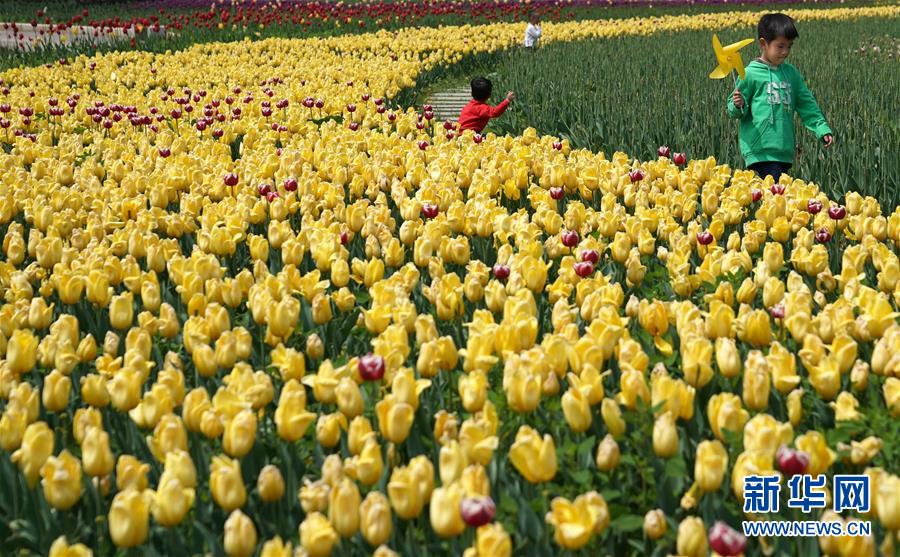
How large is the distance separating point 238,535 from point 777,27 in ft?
17.1

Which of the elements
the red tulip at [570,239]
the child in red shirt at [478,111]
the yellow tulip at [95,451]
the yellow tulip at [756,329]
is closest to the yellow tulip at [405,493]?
the yellow tulip at [95,451]

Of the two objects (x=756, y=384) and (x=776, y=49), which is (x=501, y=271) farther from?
(x=776, y=49)

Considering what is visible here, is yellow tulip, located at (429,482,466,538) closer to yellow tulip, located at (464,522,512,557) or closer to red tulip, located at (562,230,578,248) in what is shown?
yellow tulip, located at (464,522,512,557)

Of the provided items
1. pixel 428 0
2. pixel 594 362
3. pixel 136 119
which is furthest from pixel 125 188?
pixel 428 0

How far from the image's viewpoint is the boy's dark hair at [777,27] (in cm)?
593

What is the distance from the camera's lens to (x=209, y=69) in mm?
13156

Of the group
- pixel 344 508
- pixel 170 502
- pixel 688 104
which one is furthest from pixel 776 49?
pixel 170 502

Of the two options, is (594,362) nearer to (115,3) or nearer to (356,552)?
(356,552)

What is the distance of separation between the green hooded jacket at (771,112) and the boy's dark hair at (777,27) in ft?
0.82

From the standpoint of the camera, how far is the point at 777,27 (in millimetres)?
6035

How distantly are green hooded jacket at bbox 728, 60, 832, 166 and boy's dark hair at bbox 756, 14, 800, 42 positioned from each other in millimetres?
249

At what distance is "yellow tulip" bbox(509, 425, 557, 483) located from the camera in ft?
7.22

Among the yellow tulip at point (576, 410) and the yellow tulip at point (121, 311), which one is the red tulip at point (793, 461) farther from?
the yellow tulip at point (121, 311)

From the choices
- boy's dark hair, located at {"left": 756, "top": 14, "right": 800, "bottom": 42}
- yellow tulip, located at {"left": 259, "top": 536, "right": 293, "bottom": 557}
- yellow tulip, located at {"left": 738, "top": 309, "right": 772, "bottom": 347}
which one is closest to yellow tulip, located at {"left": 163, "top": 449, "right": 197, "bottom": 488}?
yellow tulip, located at {"left": 259, "top": 536, "right": 293, "bottom": 557}
